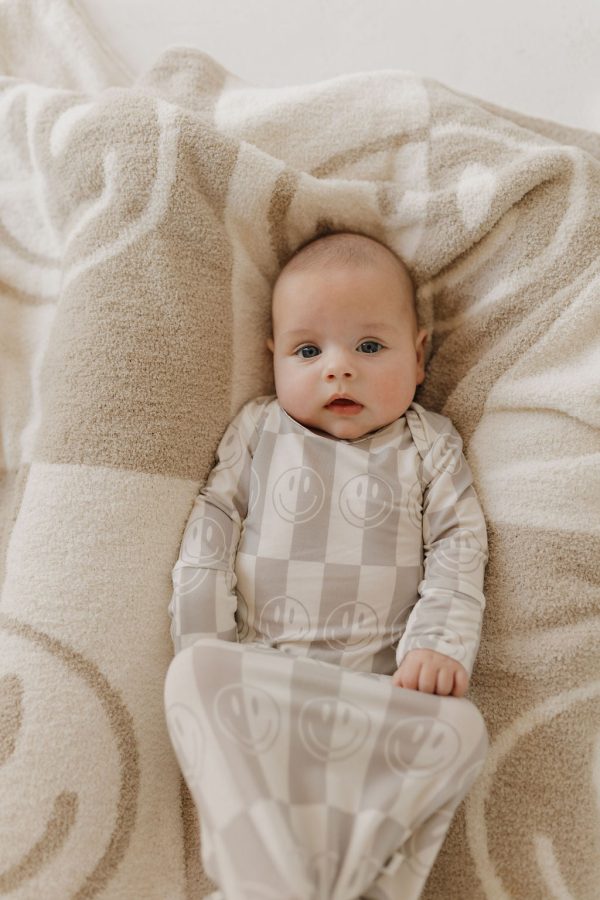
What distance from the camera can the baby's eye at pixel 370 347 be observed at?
1280mm

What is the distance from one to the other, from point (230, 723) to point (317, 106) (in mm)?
996

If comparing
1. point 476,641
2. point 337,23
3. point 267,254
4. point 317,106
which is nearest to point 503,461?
point 476,641

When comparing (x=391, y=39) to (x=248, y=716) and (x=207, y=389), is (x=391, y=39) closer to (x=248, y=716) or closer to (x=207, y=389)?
(x=207, y=389)

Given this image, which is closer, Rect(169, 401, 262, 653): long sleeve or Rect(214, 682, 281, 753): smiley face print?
Rect(214, 682, 281, 753): smiley face print

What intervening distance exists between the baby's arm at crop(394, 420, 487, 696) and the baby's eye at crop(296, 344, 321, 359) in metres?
0.24

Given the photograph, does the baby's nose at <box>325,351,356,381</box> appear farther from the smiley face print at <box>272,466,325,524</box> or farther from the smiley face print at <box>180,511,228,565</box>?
the smiley face print at <box>180,511,228,565</box>

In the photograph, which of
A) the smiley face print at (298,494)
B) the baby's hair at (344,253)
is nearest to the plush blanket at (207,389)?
the baby's hair at (344,253)

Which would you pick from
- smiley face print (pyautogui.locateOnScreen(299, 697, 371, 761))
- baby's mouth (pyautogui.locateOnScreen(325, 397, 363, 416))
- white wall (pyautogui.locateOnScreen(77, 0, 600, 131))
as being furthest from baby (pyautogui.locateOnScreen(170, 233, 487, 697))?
white wall (pyautogui.locateOnScreen(77, 0, 600, 131))

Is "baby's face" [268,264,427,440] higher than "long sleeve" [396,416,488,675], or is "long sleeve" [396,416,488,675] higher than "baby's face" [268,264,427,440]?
"baby's face" [268,264,427,440]

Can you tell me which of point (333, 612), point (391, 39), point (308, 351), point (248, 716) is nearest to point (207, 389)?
point (308, 351)

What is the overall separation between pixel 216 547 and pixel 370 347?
39 centimetres

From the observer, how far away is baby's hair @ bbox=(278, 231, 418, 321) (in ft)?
4.24

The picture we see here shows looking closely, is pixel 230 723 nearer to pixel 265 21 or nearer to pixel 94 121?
pixel 94 121

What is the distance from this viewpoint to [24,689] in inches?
43.0
